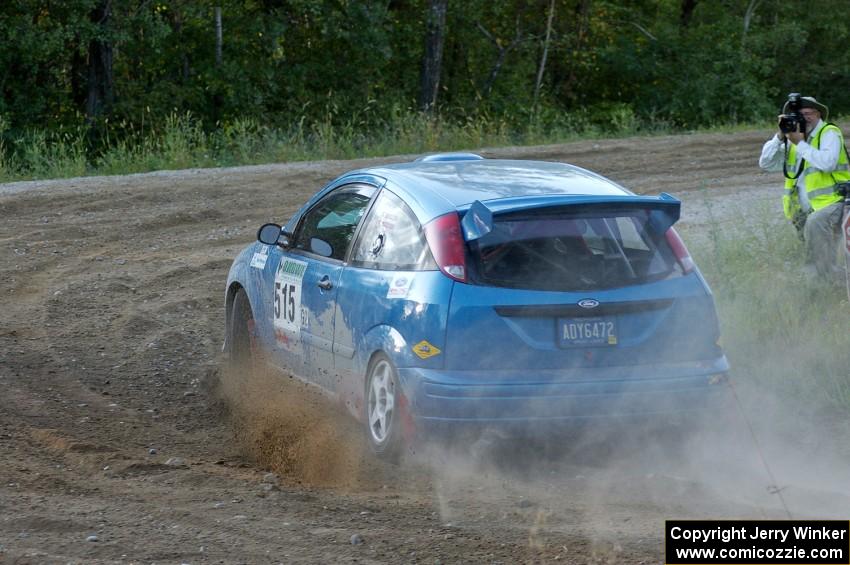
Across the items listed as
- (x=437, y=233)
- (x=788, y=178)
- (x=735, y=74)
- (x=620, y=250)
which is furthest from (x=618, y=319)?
(x=735, y=74)

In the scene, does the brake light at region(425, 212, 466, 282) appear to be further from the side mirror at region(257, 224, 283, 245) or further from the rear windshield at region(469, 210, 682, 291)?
the side mirror at region(257, 224, 283, 245)

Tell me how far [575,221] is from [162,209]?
37.0 feet

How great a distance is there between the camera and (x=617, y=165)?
2114 cm

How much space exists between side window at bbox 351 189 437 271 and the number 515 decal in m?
0.70

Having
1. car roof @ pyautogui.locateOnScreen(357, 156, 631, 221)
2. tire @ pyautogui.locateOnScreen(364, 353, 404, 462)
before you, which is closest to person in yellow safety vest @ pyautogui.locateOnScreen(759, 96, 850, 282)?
car roof @ pyautogui.locateOnScreen(357, 156, 631, 221)

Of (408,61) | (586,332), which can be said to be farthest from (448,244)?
(408,61)

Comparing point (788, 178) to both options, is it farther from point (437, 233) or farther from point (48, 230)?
point (48, 230)

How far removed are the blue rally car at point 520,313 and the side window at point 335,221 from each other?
40cm

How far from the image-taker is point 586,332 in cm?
640

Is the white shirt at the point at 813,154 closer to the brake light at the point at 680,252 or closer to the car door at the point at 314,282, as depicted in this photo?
the brake light at the point at 680,252

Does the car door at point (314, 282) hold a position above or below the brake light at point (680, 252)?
below

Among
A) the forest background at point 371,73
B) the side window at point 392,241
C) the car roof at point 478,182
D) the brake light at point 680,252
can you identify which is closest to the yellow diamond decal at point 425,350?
the side window at point 392,241

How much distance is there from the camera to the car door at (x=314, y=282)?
7.54 m

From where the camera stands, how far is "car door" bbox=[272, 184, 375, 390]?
7.54 meters
